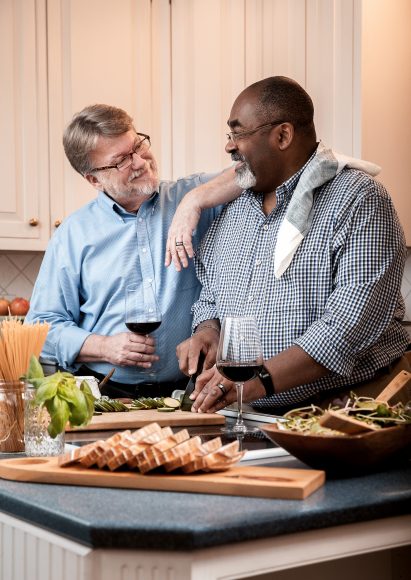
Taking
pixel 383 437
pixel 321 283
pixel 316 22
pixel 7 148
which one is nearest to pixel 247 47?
pixel 316 22

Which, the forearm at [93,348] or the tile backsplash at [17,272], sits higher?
the forearm at [93,348]

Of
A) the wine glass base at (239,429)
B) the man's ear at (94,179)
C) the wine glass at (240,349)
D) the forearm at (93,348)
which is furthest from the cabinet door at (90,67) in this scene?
the wine glass at (240,349)

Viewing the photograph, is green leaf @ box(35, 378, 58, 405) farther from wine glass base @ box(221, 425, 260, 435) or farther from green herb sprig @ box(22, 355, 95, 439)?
wine glass base @ box(221, 425, 260, 435)

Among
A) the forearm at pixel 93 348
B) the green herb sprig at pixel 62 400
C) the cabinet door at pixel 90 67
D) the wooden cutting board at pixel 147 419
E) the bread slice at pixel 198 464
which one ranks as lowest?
the forearm at pixel 93 348

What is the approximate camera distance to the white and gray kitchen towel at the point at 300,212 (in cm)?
221

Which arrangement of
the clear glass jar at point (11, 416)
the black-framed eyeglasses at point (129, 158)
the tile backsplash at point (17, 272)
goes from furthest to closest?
the tile backsplash at point (17, 272)
the black-framed eyeglasses at point (129, 158)
the clear glass jar at point (11, 416)

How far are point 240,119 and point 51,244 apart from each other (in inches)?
32.7

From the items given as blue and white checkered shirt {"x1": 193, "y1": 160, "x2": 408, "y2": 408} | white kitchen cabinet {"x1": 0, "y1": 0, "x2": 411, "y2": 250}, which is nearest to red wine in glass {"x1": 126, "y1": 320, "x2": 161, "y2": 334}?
blue and white checkered shirt {"x1": 193, "y1": 160, "x2": 408, "y2": 408}

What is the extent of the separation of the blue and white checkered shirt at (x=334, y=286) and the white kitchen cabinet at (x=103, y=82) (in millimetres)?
1262

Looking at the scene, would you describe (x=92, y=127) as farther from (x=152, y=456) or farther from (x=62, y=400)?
(x=152, y=456)

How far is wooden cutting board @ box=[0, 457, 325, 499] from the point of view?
121 cm

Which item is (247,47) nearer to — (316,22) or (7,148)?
(316,22)

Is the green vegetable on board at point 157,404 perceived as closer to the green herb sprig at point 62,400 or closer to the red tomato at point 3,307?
the green herb sprig at point 62,400

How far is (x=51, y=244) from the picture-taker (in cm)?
287
